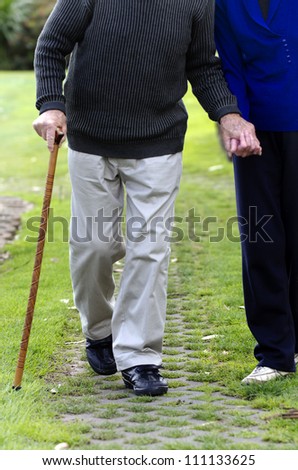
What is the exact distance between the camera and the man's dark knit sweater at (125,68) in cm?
461

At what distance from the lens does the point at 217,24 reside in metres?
4.79

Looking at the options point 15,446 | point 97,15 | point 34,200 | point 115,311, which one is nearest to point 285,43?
point 97,15

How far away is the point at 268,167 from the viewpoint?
15.6ft

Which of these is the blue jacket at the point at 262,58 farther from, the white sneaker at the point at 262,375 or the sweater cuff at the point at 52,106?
the white sneaker at the point at 262,375

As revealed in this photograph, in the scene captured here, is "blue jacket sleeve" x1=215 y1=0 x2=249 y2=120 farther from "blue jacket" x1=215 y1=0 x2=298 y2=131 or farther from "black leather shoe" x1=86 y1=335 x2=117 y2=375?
"black leather shoe" x1=86 y1=335 x2=117 y2=375

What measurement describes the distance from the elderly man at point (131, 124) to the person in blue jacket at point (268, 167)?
113mm

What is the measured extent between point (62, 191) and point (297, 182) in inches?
301

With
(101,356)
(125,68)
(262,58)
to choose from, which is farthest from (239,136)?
(101,356)

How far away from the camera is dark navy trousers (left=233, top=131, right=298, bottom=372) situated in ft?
15.6

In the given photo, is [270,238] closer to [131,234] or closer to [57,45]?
[131,234]

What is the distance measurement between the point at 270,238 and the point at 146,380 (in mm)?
912

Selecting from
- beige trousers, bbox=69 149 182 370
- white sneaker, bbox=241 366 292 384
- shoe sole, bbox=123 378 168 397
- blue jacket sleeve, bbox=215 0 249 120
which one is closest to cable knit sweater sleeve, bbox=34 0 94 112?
beige trousers, bbox=69 149 182 370

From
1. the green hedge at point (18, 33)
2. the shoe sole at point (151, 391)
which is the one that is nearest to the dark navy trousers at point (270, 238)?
the shoe sole at point (151, 391)

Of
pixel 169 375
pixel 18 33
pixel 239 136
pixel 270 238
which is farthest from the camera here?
pixel 18 33
